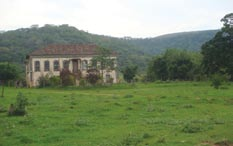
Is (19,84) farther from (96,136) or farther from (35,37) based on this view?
(96,136)

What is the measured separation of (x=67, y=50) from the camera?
258ft

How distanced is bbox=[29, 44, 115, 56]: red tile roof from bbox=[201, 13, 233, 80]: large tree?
34.3 m

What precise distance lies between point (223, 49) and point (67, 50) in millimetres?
39505

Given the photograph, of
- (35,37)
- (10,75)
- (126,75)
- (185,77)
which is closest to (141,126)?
(10,75)

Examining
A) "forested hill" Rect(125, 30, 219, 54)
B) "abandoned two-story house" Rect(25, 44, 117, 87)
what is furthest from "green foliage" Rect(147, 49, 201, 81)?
"forested hill" Rect(125, 30, 219, 54)

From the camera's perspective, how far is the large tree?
4297cm

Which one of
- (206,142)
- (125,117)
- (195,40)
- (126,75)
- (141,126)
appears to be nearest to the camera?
(206,142)

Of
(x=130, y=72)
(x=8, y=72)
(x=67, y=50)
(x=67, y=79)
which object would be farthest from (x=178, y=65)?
(x=8, y=72)

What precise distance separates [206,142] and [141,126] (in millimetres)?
4813

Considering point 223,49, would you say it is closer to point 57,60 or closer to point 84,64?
point 84,64

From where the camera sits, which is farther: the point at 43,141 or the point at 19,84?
the point at 19,84

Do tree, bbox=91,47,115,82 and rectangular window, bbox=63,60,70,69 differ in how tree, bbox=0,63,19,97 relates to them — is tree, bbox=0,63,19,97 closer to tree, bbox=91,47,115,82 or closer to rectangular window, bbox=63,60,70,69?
tree, bbox=91,47,115,82

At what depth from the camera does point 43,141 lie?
661 inches

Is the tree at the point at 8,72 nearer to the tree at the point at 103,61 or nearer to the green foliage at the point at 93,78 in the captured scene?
the green foliage at the point at 93,78
